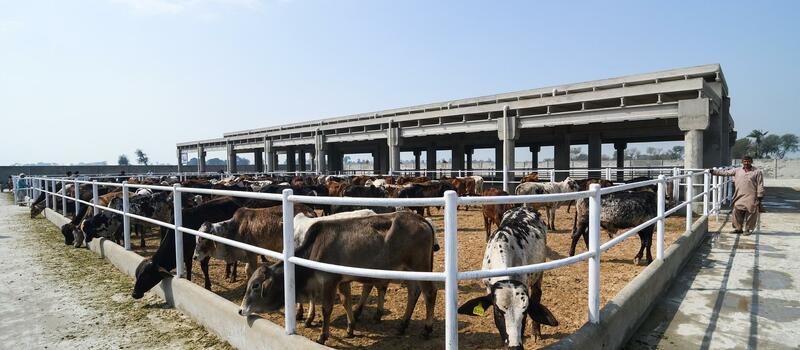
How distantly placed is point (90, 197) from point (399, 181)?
10.6 metres

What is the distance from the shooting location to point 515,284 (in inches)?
132

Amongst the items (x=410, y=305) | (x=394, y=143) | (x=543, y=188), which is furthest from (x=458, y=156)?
(x=410, y=305)

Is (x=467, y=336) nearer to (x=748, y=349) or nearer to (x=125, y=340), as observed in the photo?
(x=748, y=349)

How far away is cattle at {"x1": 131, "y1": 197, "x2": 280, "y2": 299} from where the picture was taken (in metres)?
5.65

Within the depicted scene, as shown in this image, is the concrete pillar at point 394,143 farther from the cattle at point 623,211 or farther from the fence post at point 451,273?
the fence post at point 451,273

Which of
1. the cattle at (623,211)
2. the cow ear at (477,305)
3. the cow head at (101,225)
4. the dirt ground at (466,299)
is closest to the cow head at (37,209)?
the cow head at (101,225)

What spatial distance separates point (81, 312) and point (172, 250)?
1230 millimetres

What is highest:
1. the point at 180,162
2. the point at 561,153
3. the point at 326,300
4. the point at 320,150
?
the point at 320,150

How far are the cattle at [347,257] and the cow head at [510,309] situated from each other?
3.27ft

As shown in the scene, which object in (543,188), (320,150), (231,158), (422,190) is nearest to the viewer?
(543,188)

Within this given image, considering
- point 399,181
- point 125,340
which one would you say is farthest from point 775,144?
point 125,340

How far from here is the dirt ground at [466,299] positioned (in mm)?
4195

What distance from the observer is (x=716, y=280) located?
5.78 metres

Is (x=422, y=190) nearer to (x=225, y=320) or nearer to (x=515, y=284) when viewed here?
A: (x=225, y=320)
